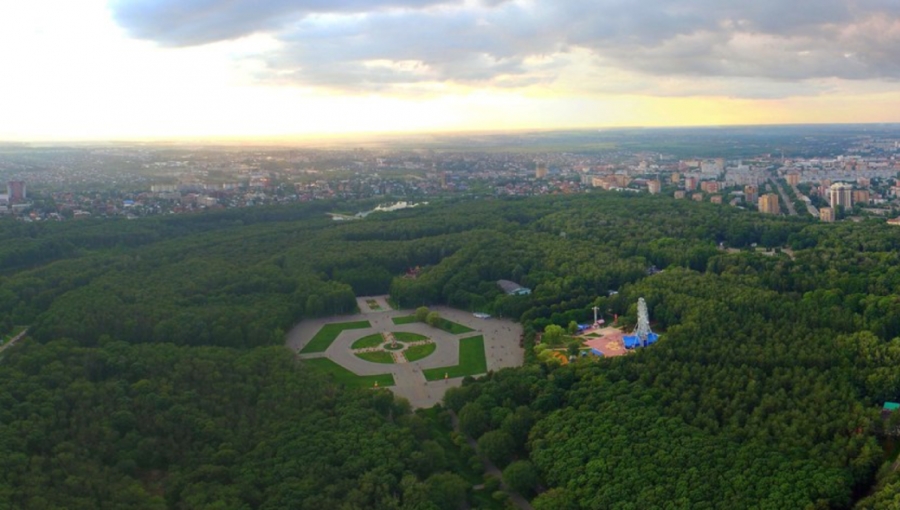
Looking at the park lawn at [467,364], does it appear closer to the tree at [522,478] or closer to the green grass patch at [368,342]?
the green grass patch at [368,342]

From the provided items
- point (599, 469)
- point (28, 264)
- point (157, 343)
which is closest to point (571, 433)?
point (599, 469)

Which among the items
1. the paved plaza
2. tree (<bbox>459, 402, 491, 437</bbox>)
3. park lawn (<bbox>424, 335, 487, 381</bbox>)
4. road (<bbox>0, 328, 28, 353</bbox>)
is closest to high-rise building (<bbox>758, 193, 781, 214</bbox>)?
the paved plaza

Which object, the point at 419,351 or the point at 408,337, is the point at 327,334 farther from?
the point at 419,351

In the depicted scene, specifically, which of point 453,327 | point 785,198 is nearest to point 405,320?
point 453,327

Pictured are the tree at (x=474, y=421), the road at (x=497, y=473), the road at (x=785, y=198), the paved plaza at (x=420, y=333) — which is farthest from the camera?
the road at (x=785, y=198)

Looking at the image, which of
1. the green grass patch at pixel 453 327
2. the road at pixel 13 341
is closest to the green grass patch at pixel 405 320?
the green grass patch at pixel 453 327

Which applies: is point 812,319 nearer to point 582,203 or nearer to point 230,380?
point 230,380
